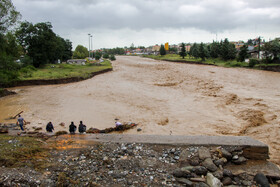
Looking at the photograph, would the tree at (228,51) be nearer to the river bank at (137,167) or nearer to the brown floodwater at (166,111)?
the brown floodwater at (166,111)

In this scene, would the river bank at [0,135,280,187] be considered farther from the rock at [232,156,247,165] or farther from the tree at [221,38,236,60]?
the tree at [221,38,236,60]

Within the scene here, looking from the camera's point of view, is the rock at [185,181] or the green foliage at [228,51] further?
the green foliage at [228,51]

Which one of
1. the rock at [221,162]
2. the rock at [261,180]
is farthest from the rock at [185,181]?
the rock at [261,180]

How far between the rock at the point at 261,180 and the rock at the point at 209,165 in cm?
103

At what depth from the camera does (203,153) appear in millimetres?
6094

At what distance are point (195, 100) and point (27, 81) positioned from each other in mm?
24479

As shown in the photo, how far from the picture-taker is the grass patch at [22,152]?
5.90m

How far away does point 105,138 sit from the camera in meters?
7.69

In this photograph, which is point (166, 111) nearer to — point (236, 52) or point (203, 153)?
point (203, 153)

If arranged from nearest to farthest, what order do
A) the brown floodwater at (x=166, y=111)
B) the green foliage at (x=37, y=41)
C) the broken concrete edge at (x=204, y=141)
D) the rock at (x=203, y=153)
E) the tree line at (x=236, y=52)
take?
the rock at (x=203, y=153) → the broken concrete edge at (x=204, y=141) → the brown floodwater at (x=166, y=111) → the tree line at (x=236, y=52) → the green foliage at (x=37, y=41)

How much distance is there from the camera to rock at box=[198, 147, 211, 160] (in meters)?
5.95

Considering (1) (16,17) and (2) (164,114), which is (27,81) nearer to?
(1) (16,17)

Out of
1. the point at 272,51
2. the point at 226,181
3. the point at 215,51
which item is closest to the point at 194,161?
the point at 226,181

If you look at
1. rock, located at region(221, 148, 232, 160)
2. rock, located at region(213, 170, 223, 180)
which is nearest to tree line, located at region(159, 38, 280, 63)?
rock, located at region(221, 148, 232, 160)
